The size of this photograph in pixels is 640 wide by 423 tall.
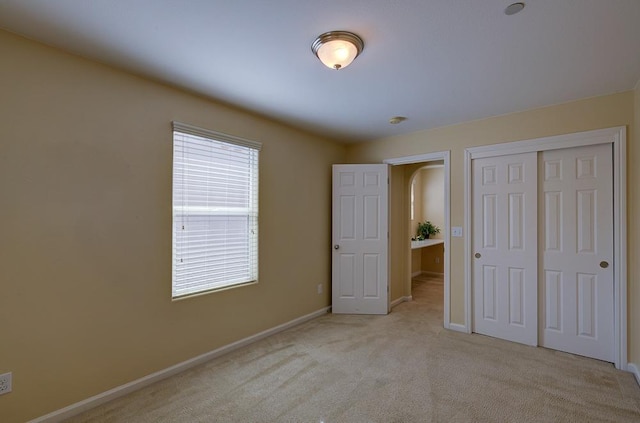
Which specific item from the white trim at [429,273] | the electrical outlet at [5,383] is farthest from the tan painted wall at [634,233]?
the electrical outlet at [5,383]

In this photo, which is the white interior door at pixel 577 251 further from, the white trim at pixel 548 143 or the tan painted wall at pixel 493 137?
the tan painted wall at pixel 493 137

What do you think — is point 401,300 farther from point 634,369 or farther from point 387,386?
point 634,369

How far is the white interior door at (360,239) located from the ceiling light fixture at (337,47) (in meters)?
2.37

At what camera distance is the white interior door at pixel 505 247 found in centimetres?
318

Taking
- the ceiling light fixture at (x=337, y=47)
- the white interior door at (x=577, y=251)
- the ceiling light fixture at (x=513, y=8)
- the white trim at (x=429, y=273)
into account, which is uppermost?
the ceiling light fixture at (x=513, y=8)

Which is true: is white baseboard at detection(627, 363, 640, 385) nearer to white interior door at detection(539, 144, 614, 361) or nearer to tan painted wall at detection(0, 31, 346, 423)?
white interior door at detection(539, 144, 614, 361)

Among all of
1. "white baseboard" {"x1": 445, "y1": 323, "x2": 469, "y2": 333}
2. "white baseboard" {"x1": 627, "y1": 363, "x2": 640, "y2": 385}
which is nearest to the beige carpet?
"white baseboard" {"x1": 627, "y1": 363, "x2": 640, "y2": 385}

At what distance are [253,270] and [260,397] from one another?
1316 millimetres

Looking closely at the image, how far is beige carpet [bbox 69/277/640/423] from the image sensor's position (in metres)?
2.06

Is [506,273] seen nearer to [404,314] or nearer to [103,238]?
[404,314]

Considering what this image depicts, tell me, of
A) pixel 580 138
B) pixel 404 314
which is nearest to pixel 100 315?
pixel 404 314

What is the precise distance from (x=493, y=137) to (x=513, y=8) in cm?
201

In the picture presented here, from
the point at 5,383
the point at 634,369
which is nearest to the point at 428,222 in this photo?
the point at 634,369

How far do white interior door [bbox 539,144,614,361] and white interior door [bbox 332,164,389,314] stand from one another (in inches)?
70.2
